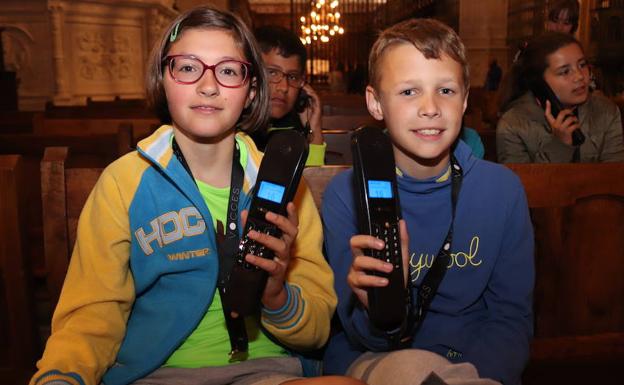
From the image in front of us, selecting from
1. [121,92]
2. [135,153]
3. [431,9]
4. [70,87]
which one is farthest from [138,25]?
[135,153]

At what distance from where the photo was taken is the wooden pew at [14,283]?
2.04 metres

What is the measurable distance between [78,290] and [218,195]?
1.39 feet

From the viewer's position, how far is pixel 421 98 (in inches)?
64.2

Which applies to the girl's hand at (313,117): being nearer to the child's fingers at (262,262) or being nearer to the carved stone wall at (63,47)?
the child's fingers at (262,262)

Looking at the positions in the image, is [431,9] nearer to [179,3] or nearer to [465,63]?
[179,3]

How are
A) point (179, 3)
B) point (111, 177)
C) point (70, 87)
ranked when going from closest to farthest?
point (111, 177), point (70, 87), point (179, 3)

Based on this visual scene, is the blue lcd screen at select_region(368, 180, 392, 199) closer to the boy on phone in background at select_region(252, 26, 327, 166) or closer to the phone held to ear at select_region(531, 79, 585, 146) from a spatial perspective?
the boy on phone in background at select_region(252, 26, 327, 166)

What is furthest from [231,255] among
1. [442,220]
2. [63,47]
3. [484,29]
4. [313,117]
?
[484,29]

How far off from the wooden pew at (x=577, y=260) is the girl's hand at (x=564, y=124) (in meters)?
0.75

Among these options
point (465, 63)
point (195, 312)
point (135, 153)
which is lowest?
point (195, 312)

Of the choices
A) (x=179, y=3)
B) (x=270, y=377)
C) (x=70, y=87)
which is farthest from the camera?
(x=179, y=3)

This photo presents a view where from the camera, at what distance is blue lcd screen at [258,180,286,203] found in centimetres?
129

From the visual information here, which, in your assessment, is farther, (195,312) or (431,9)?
(431,9)

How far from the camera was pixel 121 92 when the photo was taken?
38.0 feet
